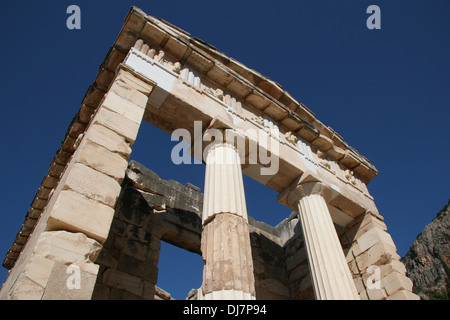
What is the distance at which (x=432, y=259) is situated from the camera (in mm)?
41844

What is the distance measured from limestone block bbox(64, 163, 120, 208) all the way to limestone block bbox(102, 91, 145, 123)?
1.45 meters

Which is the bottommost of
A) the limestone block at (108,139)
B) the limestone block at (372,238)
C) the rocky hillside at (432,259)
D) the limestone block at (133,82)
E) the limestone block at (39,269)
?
the limestone block at (39,269)

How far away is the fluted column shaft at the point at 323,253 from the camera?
6.43m

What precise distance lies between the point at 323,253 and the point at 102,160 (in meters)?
5.03

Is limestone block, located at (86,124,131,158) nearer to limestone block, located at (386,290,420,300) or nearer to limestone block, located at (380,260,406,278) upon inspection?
limestone block, located at (386,290,420,300)

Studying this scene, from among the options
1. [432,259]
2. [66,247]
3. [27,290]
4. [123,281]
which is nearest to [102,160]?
[66,247]

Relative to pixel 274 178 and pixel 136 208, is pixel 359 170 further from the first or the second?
pixel 136 208

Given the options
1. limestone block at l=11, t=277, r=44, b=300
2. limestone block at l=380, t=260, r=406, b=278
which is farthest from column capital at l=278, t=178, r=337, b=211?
limestone block at l=11, t=277, r=44, b=300

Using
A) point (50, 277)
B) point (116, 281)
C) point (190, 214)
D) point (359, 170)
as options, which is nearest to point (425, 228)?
point (359, 170)

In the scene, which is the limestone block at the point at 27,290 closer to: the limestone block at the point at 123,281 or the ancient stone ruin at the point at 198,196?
the ancient stone ruin at the point at 198,196

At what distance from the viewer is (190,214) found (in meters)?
10.7

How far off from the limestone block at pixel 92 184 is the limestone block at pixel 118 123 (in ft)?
3.23

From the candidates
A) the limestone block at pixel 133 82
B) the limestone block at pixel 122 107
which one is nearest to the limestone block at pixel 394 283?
the limestone block at pixel 122 107

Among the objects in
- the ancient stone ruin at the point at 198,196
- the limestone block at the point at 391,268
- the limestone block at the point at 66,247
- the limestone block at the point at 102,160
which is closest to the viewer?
the limestone block at the point at 66,247
